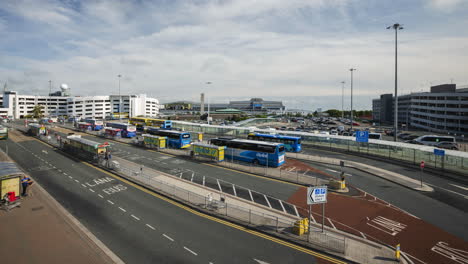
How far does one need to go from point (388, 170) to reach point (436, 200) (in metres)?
11.4

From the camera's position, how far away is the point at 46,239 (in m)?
15.6

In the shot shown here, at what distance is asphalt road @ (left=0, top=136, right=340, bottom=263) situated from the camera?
14336 millimetres

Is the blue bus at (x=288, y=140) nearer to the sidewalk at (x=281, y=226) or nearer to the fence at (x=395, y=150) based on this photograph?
the fence at (x=395, y=150)

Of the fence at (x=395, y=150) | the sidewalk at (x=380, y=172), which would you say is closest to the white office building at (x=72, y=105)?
the fence at (x=395, y=150)

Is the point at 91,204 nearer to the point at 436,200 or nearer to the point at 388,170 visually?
the point at 436,200

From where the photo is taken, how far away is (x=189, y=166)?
35.3 metres

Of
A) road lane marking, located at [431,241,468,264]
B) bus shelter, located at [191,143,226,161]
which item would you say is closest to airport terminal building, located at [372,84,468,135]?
bus shelter, located at [191,143,226,161]

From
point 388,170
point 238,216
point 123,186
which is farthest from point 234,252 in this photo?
point 388,170

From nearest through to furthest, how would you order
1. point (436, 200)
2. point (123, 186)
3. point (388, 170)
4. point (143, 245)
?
point (143, 245) < point (436, 200) < point (123, 186) < point (388, 170)

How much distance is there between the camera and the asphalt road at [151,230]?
14.3 meters

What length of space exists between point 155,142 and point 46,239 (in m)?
32.0

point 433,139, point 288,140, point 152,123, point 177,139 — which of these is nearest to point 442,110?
point 433,139

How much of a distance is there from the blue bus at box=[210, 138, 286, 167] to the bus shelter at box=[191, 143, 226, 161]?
1.72m

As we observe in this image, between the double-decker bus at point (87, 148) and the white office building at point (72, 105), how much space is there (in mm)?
104876
